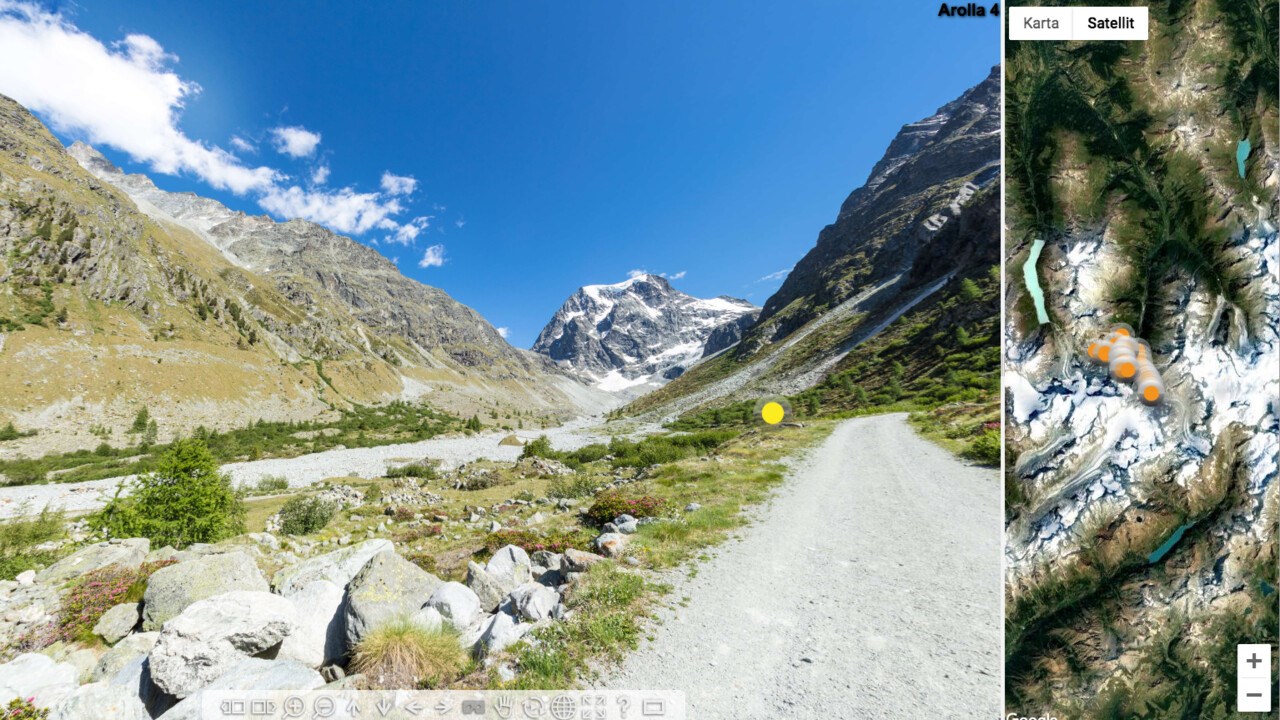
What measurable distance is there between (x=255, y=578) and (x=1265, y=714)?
1159 cm

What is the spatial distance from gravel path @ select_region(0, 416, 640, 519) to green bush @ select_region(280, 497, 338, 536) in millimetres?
6658

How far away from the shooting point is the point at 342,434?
67938 millimetres

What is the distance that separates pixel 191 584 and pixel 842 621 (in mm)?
10378

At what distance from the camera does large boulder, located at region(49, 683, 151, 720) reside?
462cm

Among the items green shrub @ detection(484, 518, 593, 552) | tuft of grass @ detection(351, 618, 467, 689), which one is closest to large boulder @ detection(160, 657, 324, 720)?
tuft of grass @ detection(351, 618, 467, 689)

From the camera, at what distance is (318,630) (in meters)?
6.36

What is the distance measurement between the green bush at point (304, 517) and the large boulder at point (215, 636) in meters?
13.3

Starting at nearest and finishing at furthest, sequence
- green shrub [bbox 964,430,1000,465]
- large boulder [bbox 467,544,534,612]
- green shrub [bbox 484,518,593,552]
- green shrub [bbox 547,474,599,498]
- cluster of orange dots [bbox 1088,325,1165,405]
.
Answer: cluster of orange dots [bbox 1088,325,1165,405] < large boulder [bbox 467,544,534,612] < green shrub [bbox 484,518,593,552] < green shrub [bbox 964,430,1000,465] < green shrub [bbox 547,474,599,498]

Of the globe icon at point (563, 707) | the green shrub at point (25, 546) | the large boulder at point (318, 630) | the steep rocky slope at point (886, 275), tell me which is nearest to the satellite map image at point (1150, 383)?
the globe icon at point (563, 707)

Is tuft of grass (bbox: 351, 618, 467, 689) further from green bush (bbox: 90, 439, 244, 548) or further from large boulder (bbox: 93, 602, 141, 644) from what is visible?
green bush (bbox: 90, 439, 244, 548)

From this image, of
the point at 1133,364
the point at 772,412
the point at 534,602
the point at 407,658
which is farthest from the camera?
the point at 772,412

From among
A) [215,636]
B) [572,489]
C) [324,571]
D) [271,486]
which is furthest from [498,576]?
[271,486]

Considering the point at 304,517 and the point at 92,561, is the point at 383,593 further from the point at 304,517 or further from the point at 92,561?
the point at 304,517

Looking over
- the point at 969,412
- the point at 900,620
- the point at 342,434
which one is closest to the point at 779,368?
the point at 969,412
